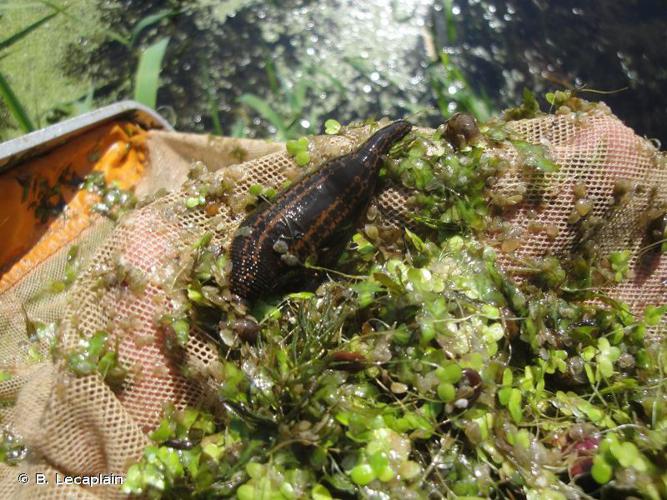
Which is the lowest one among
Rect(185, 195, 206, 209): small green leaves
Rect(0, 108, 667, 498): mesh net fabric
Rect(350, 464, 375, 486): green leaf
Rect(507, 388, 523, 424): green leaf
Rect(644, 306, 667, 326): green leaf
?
Rect(644, 306, 667, 326): green leaf

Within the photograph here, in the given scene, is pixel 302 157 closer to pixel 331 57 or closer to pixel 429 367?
pixel 429 367

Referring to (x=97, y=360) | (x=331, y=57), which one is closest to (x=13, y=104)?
(x=97, y=360)

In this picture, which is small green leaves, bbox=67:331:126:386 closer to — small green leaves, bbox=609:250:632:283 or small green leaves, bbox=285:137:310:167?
small green leaves, bbox=285:137:310:167

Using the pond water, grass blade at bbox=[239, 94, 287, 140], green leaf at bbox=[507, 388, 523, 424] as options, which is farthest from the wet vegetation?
the pond water

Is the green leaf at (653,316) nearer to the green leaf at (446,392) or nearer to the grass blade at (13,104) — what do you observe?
the green leaf at (446,392)

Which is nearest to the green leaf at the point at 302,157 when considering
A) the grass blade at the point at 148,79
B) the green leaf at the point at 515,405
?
the green leaf at the point at 515,405
